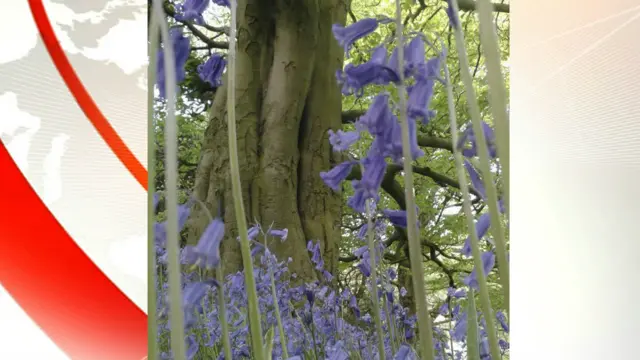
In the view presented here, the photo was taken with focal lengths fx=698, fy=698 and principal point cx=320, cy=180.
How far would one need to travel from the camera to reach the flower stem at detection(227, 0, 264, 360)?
1437 mm

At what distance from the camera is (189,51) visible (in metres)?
1.50

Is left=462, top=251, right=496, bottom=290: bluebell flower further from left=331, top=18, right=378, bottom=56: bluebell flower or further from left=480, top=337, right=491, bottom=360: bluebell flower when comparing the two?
left=331, top=18, right=378, bottom=56: bluebell flower

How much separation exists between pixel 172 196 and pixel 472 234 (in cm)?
64

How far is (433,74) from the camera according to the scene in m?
1.35

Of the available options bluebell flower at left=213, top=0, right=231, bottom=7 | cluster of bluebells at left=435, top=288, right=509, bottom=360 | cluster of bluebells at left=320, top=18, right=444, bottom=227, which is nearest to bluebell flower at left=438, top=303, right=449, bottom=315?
cluster of bluebells at left=435, top=288, right=509, bottom=360

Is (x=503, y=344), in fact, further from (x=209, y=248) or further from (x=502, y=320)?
(x=209, y=248)

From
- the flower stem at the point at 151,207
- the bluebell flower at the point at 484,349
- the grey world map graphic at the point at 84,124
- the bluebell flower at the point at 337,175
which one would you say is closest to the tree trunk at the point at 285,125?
the bluebell flower at the point at 337,175

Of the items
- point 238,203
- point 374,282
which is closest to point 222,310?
point 238,203

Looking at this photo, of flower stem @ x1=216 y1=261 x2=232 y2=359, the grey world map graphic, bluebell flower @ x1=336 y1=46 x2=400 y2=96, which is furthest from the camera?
the grey world map graphic

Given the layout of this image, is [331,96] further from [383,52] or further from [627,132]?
[627,132]

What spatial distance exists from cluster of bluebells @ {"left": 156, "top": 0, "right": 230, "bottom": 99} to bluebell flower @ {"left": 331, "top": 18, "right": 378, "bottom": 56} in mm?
249

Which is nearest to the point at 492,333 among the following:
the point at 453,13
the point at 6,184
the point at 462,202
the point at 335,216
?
the point at 462,202

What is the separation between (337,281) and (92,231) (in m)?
0.58

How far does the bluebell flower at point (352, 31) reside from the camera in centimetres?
141
